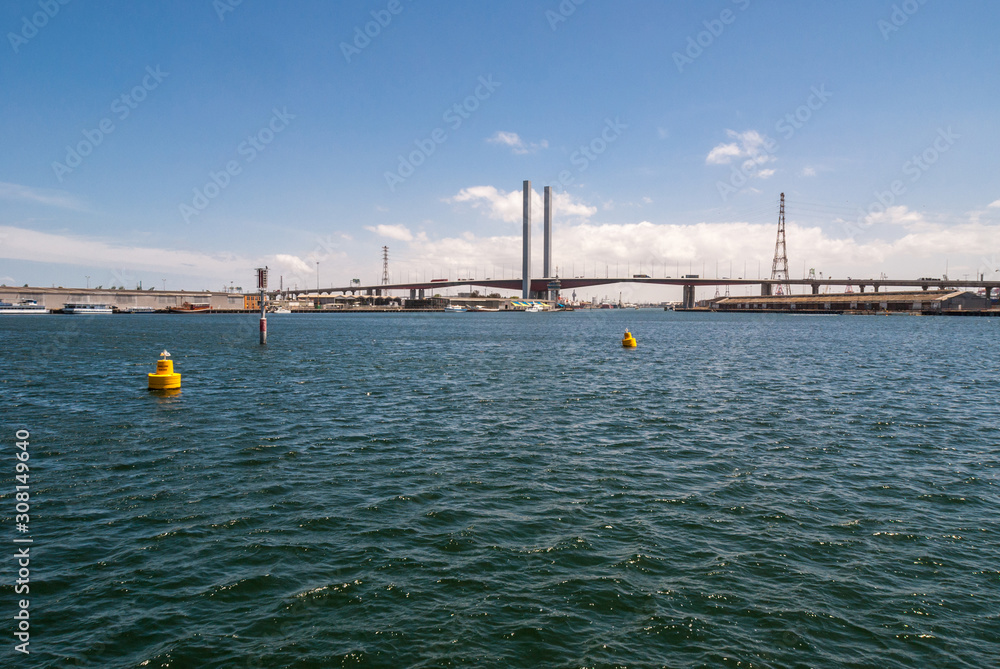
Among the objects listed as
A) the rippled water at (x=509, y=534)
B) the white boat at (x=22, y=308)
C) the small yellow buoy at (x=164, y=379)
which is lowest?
the rippled water at (x=509, y=534)

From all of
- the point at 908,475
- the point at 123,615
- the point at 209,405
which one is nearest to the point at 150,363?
the point at 209,405

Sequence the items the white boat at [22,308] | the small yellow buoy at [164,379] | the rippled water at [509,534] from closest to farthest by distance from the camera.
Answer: the rippled water at [509,534] → the small yellow buoy at [164,379] → the white boat at [22,308]

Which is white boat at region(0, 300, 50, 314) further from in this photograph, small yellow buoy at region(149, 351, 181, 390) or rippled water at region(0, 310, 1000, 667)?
rippled water at region(0, 310, 1000, 667)

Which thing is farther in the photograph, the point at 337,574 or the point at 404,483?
the point at 404,483

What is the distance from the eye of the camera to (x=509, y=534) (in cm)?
1134

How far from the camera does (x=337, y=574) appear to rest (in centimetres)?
957

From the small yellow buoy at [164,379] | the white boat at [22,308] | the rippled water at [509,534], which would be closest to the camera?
the rippled water at [509,534]

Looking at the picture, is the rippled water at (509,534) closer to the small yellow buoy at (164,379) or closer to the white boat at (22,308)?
the small yellow buoy at (164,379)

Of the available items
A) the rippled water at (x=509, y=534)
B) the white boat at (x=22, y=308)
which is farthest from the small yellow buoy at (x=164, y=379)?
the white boat at (x=22, y=308)

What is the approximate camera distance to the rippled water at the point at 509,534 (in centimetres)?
778

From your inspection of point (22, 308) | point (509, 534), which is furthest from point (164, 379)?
point (22, 308)

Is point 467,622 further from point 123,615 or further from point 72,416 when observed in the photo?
point 72,416

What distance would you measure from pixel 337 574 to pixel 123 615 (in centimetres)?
309

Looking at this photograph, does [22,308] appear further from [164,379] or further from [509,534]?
[509,534]
